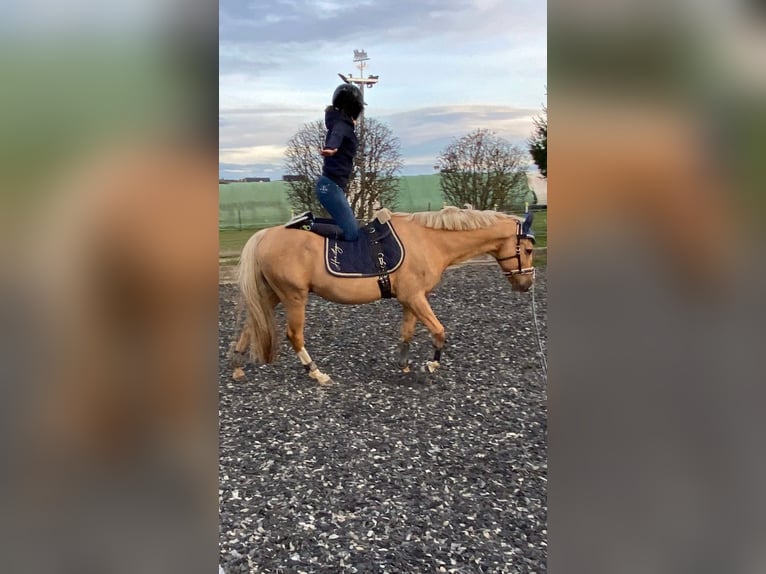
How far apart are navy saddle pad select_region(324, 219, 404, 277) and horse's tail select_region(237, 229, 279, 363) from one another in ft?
A: 1.31

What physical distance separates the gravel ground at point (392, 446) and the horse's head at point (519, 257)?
4.1 inches

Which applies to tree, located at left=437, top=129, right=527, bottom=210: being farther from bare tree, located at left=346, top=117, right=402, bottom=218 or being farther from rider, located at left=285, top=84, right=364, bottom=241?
rider, located at left=285, top=84, right=364, bottom=241

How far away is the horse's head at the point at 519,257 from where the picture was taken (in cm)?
308

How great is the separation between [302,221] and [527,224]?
4.17 feet

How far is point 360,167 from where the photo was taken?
9.64 feet

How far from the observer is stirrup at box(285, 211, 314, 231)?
122 inches

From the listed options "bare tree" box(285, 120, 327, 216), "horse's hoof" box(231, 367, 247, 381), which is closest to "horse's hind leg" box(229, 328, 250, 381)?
"horse's hoof" box(231, 367, 247, 381)

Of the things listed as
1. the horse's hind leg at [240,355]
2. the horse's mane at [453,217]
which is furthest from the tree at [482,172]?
the horse's hind leg at [240,355]

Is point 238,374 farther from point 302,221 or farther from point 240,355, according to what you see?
point 302,221
